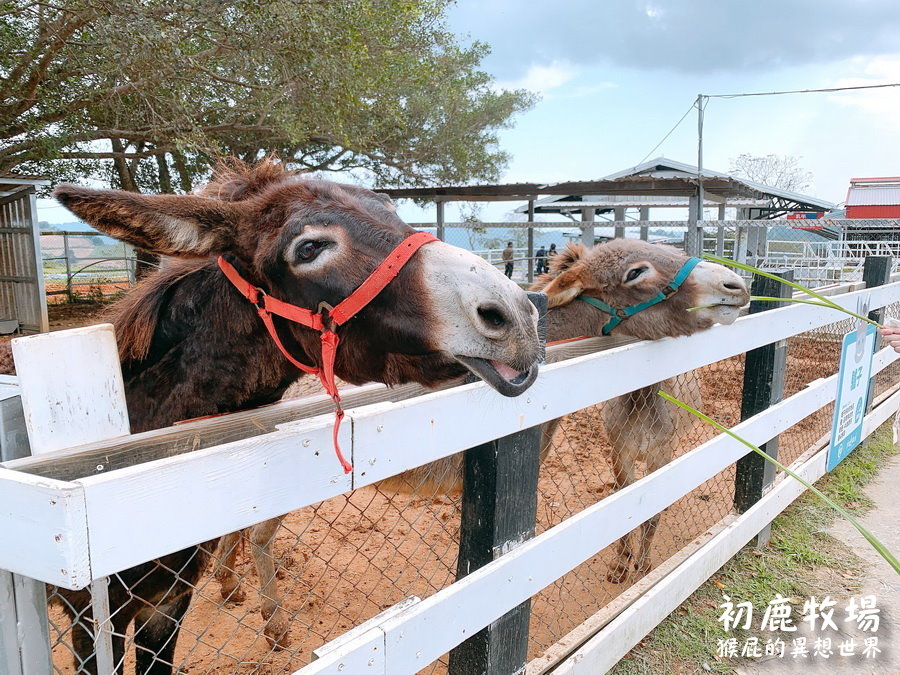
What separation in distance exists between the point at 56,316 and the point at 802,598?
16.6 m

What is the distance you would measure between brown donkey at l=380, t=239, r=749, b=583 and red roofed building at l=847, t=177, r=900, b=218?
30778mm

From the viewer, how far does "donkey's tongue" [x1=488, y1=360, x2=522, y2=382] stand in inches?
60.8

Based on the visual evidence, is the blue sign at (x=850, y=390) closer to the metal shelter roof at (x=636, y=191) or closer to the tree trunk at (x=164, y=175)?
the metal shelter roof at (x=636, y=191)

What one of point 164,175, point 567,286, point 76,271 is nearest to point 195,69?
point 567,286

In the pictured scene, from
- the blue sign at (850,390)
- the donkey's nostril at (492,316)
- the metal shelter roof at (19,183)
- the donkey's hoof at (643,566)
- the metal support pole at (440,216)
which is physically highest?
the metal shelter roof at (19,183)

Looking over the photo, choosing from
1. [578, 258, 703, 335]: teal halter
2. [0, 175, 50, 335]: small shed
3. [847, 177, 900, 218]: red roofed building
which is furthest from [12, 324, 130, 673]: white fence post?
[847, 177, 900, 218]: red roofed building

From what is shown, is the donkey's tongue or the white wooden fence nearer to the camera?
the white wooden fence

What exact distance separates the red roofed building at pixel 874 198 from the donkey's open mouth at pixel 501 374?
33.4 m

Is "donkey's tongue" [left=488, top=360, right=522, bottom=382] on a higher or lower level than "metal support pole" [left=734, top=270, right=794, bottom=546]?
higher

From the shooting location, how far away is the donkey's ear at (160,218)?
55.6 inches

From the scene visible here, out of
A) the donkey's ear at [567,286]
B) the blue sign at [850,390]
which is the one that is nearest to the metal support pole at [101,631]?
the donkey's ear at [567,286]

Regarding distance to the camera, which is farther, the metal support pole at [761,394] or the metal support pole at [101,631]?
the metal support pole at [761,394]

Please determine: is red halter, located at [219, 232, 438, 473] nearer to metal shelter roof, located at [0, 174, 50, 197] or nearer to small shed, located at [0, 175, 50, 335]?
metal shelter roof, located at [0, 174, 50, 197]

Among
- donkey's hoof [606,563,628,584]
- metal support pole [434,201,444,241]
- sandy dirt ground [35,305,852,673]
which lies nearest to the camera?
sandy dirt ground [35,305,852,673]
